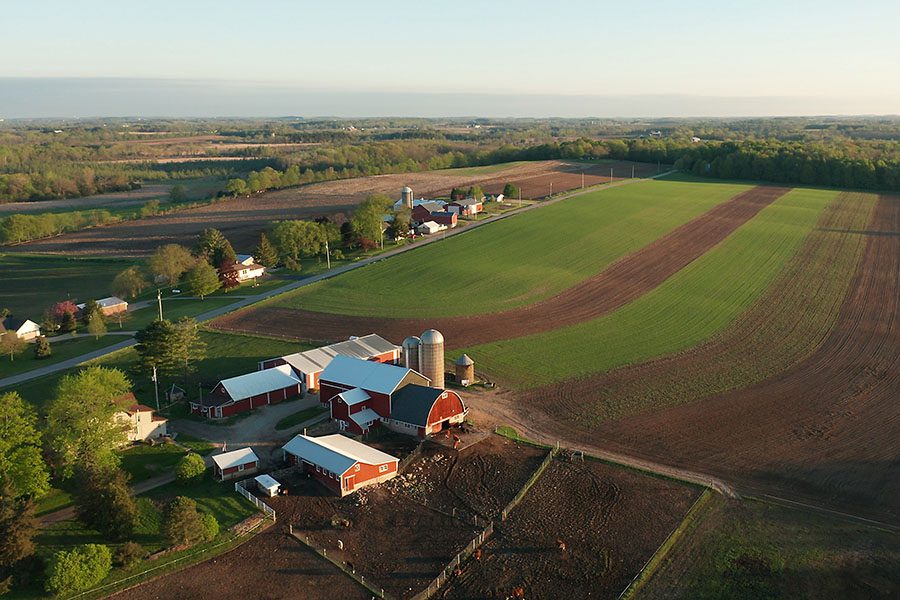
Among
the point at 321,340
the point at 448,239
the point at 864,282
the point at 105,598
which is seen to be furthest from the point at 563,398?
the point at 448,239

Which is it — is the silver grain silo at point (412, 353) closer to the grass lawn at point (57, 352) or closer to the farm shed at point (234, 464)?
the farm shed at point (234, 464)

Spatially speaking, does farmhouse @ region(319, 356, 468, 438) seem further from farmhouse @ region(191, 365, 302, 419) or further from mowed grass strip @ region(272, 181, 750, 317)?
mowed grass strip @ region(272, 181, 750, 317)

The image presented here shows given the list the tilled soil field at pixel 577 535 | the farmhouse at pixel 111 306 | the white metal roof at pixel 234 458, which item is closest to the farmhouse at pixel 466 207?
the farmhouse at pixel 111 306

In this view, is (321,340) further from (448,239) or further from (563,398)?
(448,239)

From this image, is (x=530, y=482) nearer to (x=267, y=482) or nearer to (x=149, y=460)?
(x=267, y=482)

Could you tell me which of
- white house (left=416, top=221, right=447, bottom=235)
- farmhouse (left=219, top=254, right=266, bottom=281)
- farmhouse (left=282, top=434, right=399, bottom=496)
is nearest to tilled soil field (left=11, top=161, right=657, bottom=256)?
farmhouse (left=219, top=254, right=266, bottom=281)

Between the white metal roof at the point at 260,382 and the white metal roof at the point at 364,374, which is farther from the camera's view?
the white metal roof at the point at 260,382

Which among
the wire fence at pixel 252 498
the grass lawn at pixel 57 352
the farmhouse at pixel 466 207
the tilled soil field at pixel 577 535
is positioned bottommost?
the grass lawn at pixel 57 352

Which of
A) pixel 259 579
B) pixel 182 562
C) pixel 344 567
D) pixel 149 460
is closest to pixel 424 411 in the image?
pixel 344 567
